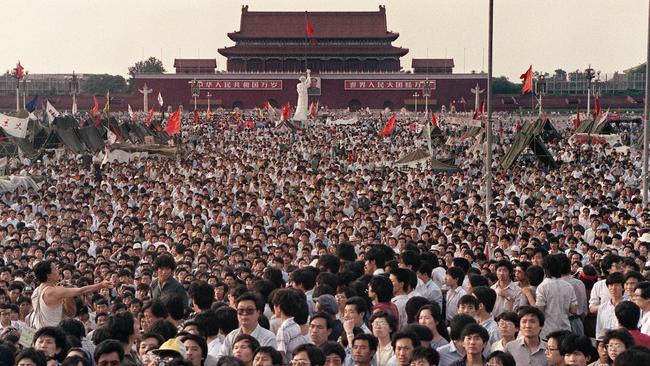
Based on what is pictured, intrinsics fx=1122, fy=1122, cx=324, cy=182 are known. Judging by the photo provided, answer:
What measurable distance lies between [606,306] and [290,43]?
64334 millimetres

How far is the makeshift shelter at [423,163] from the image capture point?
22538mm

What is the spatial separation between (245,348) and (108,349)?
731 millimetres

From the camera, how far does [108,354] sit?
5965 mm

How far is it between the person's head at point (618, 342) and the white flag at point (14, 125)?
18951 millimetres

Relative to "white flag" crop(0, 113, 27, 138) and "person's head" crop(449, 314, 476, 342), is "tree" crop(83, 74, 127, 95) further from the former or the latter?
"person's head" crop(449, 314, 476, 342)

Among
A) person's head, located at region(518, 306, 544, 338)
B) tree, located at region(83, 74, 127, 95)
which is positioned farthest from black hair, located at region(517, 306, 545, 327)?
tree, located at region(83, 74, 127, 95)

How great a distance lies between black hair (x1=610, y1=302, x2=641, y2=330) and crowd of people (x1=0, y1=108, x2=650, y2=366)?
0.01 metres

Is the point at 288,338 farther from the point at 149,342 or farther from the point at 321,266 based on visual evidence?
the point at 321,266

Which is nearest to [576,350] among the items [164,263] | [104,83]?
[164,263]

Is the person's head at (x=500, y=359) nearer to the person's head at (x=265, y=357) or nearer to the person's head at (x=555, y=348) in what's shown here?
the person's head at (x=555, y=348)

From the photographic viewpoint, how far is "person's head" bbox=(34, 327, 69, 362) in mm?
6312

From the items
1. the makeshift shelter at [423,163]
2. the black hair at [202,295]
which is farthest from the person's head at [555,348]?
the makeshift shelter at [423,163]

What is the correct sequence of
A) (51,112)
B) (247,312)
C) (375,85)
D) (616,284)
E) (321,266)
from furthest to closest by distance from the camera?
(375,85) < (51,112) < (321,266) < (616,284) < (247,312)

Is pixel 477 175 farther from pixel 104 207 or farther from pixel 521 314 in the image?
pixel 521 314
